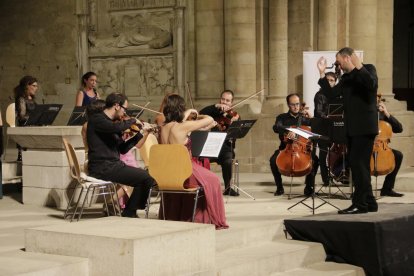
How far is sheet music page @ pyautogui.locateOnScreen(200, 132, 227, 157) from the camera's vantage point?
859cm

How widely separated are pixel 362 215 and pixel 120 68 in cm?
830

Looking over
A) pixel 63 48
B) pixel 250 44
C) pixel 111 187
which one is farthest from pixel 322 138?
pixel 63 48

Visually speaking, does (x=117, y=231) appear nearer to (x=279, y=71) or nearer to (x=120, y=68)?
(x=279, y=71)

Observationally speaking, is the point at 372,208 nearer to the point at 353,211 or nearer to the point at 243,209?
the point at 353,211

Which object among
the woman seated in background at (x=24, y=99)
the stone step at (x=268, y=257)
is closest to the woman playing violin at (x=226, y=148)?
the woman seated in background at (x=24, y=99)

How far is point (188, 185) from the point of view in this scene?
7.84 metres

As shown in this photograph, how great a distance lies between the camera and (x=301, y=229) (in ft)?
26.6

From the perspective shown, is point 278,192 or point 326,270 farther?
point 278,192

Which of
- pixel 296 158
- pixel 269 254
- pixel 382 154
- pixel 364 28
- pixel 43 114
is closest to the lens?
pixel 269 254

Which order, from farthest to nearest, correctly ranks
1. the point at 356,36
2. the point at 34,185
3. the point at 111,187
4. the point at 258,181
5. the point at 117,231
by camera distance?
the point at 356,36
the point at 258,181
the point at 34,185
the point at 111,187
the point at 117,231

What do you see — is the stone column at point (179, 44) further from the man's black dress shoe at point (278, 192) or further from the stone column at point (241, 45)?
the man's black dress shoe at point (278, 192)

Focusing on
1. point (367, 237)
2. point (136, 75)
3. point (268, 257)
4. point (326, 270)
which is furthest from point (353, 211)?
point (136, 75)

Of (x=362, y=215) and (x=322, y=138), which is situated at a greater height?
(x=322, y=138)

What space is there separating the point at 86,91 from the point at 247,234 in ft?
13.5
